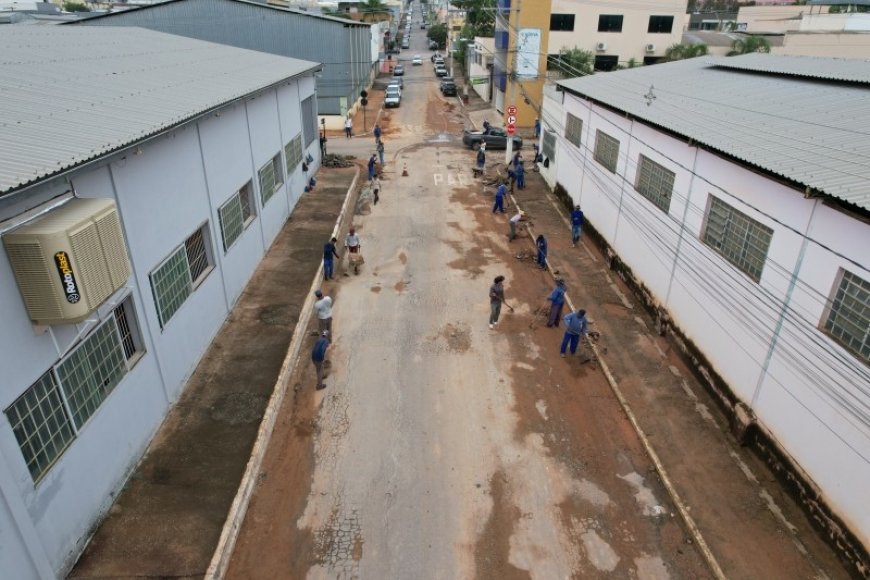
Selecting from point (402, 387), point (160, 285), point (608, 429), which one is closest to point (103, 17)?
point (160, 285)

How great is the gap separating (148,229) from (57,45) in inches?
365

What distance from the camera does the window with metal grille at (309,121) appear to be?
2412 cm

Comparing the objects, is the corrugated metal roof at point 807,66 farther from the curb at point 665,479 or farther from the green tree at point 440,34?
the green tree at point 440,34

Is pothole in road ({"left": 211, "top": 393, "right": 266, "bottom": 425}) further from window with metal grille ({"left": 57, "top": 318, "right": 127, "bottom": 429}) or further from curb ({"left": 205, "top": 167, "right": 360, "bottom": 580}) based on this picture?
window with metal grille ({"left": 57, "top": 318, "right": 127, "bottom": 429})

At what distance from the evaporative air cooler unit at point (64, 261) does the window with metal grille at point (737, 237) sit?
10.3 metres

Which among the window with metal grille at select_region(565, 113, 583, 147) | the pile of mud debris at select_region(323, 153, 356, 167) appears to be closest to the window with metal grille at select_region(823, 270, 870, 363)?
the window with metal grille at select_region(565, 113, 583, 147)

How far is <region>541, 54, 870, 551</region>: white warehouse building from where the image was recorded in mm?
7879

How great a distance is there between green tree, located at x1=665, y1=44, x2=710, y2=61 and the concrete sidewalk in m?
32.6

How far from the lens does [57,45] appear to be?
1498cm

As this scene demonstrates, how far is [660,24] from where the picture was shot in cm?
4109

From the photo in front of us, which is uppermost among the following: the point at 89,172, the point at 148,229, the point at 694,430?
the point at 89,172

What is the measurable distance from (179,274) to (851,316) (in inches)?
442

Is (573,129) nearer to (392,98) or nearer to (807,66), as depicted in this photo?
(807,66)

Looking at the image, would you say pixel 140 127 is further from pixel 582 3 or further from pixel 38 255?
pixel 582 3
